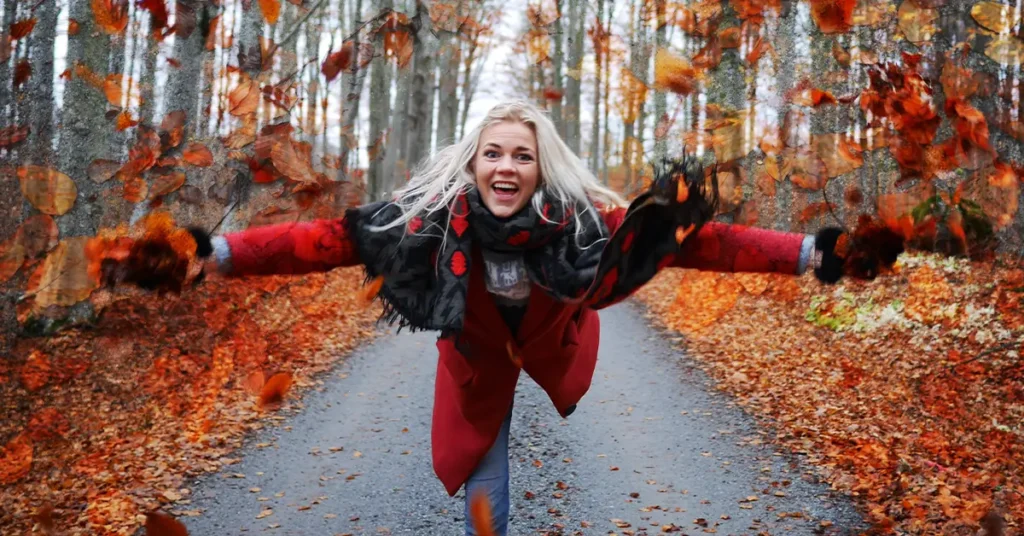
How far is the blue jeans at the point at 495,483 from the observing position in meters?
2.81

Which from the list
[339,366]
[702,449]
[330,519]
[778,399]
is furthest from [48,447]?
[778,399]

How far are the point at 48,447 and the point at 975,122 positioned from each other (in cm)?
676

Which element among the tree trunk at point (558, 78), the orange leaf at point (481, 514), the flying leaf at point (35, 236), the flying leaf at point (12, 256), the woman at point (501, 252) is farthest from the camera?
the tree trunk at point (558, 78)

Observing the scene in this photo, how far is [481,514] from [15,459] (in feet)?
15.1

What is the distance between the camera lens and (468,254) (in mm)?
2436

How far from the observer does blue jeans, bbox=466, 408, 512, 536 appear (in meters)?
2.81

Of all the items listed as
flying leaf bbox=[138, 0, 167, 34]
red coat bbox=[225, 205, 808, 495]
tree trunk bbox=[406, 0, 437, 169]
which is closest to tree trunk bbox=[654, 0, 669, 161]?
Answer: tree trunk bbox=[406, 0, 437, 169]

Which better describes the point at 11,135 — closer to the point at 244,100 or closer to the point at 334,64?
the point at 244,100

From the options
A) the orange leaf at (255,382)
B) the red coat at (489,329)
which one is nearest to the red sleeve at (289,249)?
the red coat at (489,329)

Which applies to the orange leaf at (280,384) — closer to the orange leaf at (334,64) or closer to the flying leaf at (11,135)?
the flying leaf at (11,135)

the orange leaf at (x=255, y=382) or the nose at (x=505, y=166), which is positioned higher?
the nose at (x=505, y=166)

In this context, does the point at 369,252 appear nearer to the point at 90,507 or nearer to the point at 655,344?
the point at 90,507

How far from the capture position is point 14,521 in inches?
176

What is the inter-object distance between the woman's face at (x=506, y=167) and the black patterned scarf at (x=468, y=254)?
0.05 metres
